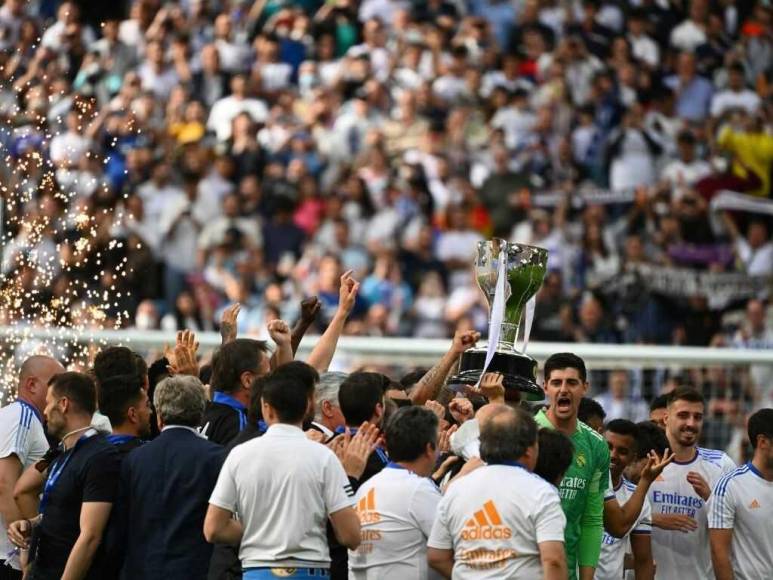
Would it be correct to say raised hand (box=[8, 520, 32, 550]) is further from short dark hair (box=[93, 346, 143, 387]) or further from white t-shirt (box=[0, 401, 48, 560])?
short dark hair (box=[93, 346, 143, 387])

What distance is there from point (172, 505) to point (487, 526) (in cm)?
141

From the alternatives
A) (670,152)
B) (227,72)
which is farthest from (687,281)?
(227,72)

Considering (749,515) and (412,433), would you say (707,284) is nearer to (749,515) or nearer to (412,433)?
(749,515)

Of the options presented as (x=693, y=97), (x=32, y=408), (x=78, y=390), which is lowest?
(x=32, y=408)

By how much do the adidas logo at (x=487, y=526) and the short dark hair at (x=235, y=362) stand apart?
1519mm

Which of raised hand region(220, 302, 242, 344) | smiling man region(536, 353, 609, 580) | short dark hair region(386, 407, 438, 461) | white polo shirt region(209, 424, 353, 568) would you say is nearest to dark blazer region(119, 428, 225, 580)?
white polo shirt region(209, 424, 353, 568)

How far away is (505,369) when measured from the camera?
8.41 metres

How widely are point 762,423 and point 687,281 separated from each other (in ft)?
27.3

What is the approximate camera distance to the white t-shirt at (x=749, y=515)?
919cm

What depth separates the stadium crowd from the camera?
22.8 feet

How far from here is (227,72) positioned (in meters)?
20.8

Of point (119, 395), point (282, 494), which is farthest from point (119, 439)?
point (282, 494)

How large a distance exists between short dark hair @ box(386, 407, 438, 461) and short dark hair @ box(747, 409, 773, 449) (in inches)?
103

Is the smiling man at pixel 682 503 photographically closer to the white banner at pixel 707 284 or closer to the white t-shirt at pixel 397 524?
the white t-shirt at pixel 397 524
